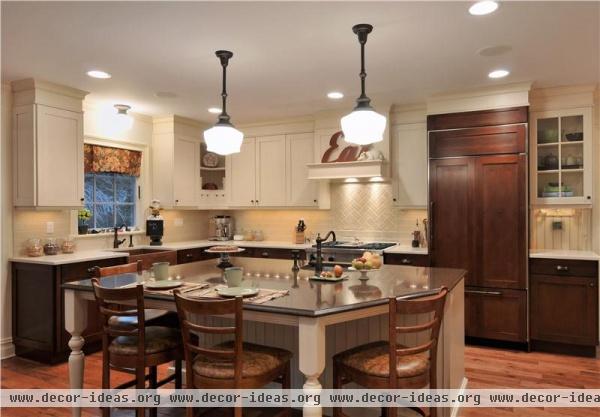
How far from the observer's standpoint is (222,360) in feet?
7.00

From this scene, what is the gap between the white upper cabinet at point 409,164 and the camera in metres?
4.91

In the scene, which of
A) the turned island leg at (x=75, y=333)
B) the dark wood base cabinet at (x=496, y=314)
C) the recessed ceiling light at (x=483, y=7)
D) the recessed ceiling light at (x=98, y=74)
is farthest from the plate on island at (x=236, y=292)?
the dark wood base cabinet at (x=496, y=314)

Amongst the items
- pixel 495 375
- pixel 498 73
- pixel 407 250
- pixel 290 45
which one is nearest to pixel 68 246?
pixel 290 45

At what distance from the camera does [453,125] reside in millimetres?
4426

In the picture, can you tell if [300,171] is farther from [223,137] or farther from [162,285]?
[162,285]

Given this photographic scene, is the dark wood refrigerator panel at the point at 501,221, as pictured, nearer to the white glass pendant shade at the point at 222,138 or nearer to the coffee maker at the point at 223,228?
the white glass pendant shade at the point at 222,138

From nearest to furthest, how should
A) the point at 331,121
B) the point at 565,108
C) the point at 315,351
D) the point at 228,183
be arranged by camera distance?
the point at 315,351 → the point at 565,108 → the point at 331,121 → the point at 228,183

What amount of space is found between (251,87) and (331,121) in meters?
1.36

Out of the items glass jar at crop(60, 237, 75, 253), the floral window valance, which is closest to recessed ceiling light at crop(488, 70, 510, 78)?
the floral window valance

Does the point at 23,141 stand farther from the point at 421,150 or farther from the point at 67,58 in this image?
the point at 421,150

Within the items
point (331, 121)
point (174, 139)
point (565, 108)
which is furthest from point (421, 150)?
point (174, 139)

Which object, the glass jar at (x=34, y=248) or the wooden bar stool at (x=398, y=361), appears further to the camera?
the glass jar at (x=34, y=248)

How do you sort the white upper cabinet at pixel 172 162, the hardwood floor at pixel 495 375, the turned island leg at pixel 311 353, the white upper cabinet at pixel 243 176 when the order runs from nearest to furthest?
the turned island leg at pixel 311 353
the hardwood floor at pixel 495 375
the white upper cabinet at pixel 172 162
the white upper cabinet at pixel 243 176

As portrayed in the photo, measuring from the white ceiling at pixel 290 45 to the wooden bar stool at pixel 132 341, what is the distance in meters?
1.67
